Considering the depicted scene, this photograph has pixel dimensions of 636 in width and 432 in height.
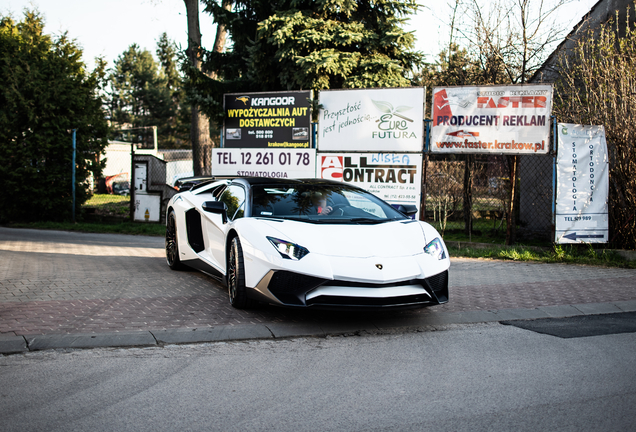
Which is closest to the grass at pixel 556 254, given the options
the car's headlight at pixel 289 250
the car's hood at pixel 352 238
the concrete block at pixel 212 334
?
the car's hood at pixel 352 238

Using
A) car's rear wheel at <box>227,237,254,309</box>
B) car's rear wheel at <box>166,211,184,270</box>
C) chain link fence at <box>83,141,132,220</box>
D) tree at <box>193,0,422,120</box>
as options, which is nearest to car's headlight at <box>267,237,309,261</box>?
car's rear wheel at <box>227,237,254,309</box>

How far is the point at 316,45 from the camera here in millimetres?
15984

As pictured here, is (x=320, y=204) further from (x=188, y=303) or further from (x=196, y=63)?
(x=196, y=63)

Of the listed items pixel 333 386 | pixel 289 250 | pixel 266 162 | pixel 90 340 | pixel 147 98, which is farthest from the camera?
pixel 147 98

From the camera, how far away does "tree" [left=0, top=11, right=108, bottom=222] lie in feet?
53.4

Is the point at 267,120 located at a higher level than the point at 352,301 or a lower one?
higher

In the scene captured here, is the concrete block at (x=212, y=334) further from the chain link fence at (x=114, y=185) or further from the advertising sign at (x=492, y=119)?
the chain link fence at (x=114, y=185)

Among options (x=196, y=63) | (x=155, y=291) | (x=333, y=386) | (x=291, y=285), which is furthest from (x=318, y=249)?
(x=196, y=63)

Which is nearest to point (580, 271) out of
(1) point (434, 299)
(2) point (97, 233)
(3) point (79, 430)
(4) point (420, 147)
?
(4) point (420, 147)

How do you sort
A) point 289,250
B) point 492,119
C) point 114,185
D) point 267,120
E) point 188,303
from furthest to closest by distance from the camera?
point 114,185, point 267,120, point 492,119, point 188,303, point 289,250

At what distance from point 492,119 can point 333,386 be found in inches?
303

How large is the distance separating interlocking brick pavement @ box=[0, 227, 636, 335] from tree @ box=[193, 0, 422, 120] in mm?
6759

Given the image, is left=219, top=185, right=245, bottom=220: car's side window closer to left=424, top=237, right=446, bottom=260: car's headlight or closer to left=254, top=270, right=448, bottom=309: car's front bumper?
left=254, top=270, right=448, bottom=309: car's front bumper

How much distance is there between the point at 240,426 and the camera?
3205 millimetres
